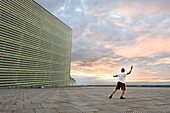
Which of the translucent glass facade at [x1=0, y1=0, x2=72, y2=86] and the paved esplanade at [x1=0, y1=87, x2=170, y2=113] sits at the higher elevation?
the translucent glass facade at [x1=0, y1=0, x2=72, y2=86]

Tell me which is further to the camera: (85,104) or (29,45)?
(29,45)

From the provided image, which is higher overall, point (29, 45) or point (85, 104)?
point (29, 45)

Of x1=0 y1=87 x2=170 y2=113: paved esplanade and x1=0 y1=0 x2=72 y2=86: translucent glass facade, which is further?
x1=0 y1=0 x2=72 y2=86: translucent glass facade

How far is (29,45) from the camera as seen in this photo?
59250 millimetres

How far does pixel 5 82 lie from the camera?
47812 mm

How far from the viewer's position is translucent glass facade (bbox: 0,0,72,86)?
48.3m

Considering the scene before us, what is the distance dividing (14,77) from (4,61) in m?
7.79

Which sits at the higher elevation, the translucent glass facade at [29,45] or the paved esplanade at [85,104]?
the translucent glass facade at [29,45]

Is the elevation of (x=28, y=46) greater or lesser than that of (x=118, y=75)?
greater

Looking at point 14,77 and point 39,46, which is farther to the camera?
point 39,46

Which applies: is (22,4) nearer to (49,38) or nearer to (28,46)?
(28,46)

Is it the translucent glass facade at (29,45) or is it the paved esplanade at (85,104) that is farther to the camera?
the translucent glass facade at (29,45)

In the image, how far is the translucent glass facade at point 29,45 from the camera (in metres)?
48.3

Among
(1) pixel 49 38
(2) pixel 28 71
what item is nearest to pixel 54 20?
(1) pixel 49 38
